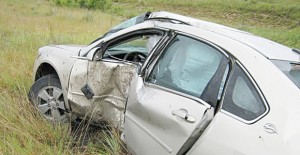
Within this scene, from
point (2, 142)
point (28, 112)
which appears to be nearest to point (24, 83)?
point (28, 112)

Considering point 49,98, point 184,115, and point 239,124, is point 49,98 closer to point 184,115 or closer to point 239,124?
point 184,115

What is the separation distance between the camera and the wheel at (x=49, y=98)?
432 cm

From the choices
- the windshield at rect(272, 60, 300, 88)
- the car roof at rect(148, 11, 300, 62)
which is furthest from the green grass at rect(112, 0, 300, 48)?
the windshield at rect(272, 60, 300, 88)

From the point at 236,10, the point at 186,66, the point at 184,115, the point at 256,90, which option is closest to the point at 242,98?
the point at 256,90

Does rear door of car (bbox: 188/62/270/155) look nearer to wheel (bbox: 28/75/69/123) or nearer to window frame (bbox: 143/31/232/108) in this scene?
window frame (bbox: 143/31/232/108)

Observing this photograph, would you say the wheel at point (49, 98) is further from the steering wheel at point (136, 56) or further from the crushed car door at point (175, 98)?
the crushed car door at point (175, 98)

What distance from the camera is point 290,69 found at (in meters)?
2.79

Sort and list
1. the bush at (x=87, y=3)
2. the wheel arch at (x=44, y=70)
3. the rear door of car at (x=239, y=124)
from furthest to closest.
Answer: the bush at (x=87, y=3)
the wheel arch at (x=44, y=70)
the rear door of car at (x=239, y=124)

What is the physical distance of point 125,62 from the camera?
12.4 feet

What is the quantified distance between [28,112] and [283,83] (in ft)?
9.75

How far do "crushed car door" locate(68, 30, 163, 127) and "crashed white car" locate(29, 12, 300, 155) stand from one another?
1 cm

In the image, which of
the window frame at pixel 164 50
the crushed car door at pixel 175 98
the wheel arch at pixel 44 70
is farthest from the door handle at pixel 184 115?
the wheel arch at pixel 44 70

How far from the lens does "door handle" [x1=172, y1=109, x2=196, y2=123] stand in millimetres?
2551

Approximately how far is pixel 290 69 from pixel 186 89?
0.78 meters
